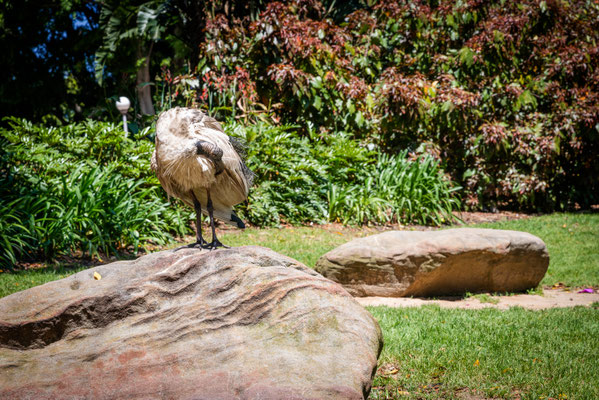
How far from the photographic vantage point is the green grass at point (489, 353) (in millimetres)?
3447

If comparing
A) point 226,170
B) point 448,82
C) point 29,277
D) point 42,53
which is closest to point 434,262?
point 226,170

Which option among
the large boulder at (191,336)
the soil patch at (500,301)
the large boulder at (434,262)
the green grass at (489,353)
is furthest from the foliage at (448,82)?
the large boulder at (191,336)

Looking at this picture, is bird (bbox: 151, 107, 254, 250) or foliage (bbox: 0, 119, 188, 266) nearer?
bird (bbox: 151, 107, 254, 250)

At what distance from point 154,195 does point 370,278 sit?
3.81 meters

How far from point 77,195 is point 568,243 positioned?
7917mm

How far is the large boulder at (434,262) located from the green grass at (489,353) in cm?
55

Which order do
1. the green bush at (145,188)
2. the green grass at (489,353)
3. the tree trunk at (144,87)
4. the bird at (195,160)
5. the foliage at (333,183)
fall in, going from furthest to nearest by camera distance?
1. the tree trunk at (144,87)
2. the foliage at (333,183)
3. the green bush at (145,188)
4. the green grass at (489,353)
5. the bird at (195,160)

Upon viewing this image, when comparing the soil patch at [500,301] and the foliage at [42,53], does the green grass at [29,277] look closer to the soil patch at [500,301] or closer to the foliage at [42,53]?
the soil patch at [500,301]

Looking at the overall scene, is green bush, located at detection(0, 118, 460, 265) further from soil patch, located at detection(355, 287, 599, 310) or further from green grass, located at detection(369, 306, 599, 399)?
green grass, located at detection(369, 306, 599, 399)

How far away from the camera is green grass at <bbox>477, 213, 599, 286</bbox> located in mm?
6535

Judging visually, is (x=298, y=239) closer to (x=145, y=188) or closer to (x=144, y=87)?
(x=145, y=188)

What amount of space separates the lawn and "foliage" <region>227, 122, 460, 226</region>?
2.46 meters

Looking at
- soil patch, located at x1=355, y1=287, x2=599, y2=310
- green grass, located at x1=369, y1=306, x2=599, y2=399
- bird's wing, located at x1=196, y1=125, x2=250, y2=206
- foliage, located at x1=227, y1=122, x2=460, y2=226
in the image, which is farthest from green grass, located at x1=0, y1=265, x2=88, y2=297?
green grass, located at x1=369, y1=306, x2=599, y2=399

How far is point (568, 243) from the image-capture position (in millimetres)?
8102
